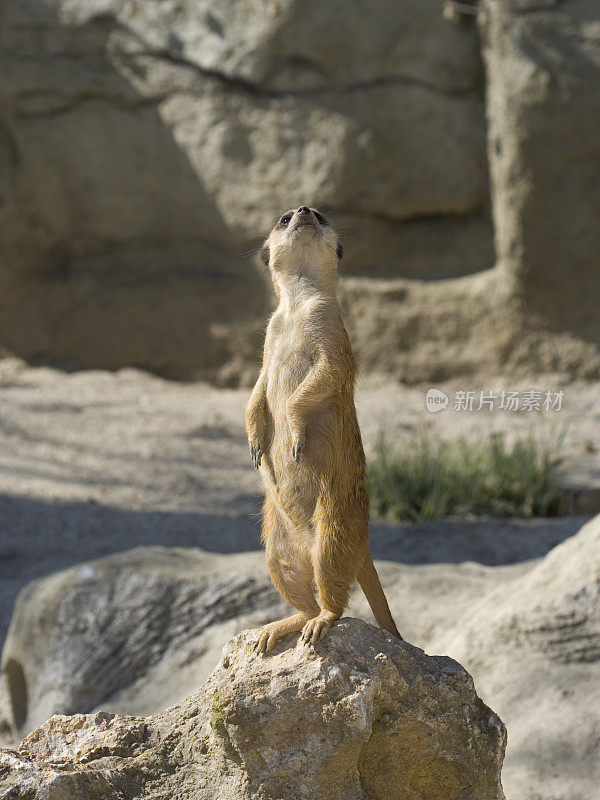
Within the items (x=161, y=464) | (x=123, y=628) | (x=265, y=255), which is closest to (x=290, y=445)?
(x=265, y=255)

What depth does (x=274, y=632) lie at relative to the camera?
7.55 ft

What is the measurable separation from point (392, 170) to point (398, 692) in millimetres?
6105

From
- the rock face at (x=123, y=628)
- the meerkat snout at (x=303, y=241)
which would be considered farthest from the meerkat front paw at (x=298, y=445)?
the rock face at (x=123, y=628)

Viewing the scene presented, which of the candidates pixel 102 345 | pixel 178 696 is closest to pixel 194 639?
pixel 178 696

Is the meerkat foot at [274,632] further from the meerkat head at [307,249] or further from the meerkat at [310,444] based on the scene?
the meerkat head at [307,249]

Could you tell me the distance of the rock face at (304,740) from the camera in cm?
217

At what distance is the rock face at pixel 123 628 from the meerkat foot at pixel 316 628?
1.69 meters

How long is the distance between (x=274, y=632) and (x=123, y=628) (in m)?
1.93

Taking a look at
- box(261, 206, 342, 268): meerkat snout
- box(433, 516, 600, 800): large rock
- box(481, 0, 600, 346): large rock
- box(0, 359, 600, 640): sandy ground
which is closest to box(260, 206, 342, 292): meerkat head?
box(261, 206, 342, 268): meerkat snout

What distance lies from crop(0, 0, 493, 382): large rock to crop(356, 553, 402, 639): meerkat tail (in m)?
5.16

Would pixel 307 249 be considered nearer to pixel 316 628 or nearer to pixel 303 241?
pixel 303 241

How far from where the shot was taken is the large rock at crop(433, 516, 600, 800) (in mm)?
2982

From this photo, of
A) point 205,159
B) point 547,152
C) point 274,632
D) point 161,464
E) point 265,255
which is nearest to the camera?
point 274,632

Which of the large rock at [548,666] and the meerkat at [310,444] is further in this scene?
the large rock at [548,666]
